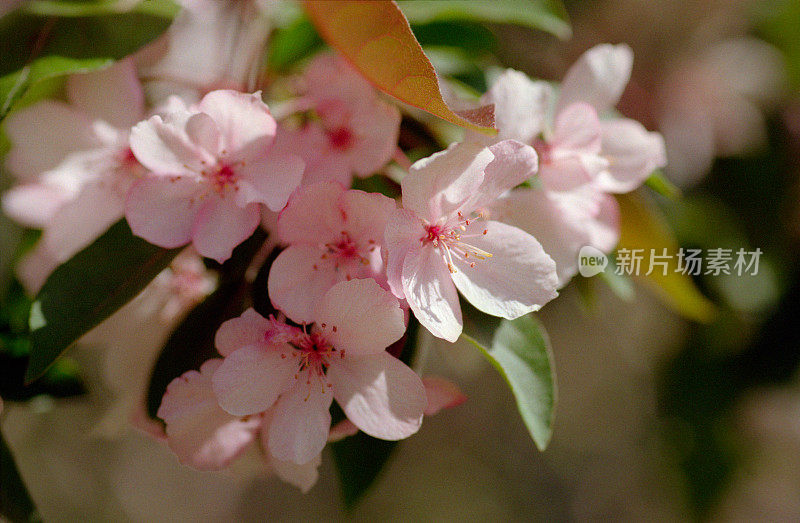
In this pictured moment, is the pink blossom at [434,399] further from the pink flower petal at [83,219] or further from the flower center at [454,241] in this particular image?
the pink flower petal at [83,219]

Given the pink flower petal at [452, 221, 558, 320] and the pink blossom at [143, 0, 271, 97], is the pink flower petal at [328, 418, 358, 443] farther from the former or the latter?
the pink blossom at [143, 0, 271, 97]

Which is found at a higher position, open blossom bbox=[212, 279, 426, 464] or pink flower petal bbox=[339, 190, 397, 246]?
pink flower petal bbox=[339, 190, 397, 246]

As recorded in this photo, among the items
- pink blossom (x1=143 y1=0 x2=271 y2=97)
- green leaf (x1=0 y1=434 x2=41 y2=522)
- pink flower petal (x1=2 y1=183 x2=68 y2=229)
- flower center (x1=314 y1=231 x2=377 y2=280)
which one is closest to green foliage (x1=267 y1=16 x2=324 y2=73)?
pink blossom (x1=143 y1=0 x2=271 y2=97)

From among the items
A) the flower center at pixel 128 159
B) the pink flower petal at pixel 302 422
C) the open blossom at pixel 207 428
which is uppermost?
→ the flower center at pixel 128 159

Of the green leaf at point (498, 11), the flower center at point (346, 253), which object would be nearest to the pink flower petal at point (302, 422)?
the flower center at point (346, 253)

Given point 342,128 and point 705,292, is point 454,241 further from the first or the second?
point 705,292

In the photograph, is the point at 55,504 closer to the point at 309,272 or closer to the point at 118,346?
the point at 118,346

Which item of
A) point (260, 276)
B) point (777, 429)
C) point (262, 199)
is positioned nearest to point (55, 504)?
point (260, 276)
